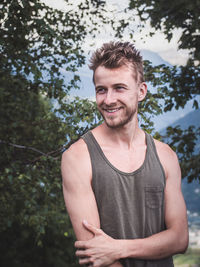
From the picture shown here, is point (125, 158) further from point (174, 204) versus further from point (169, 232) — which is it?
point (169, 232)

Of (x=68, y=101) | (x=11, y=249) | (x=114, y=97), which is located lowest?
(x=11, y=249)

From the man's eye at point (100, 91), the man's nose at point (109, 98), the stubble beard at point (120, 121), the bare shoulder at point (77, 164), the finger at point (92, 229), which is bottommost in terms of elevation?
the finger at point (92, 229)

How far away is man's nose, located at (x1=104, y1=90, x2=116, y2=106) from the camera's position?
1953 mm

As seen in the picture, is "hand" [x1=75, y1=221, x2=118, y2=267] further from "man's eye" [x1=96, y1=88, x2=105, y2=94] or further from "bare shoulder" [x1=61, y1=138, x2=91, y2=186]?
"man's eye" [x1=96, y1=88, x2=105, y2=94]

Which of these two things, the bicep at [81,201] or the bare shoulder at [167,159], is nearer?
the bicep at [81,201]

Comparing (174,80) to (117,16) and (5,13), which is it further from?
(5,13)

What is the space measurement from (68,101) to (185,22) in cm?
230

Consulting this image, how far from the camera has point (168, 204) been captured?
6.66 feet

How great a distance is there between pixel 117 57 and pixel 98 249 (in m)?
1.16

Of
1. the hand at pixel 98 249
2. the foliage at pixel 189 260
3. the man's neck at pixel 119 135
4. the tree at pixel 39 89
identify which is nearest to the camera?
the hand at pixel 98 249

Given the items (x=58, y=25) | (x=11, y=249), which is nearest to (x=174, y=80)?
(x=58, y=25)

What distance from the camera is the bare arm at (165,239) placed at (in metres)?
1.81

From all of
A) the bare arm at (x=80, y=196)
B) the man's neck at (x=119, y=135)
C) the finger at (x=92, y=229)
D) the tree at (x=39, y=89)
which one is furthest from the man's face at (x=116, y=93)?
the tree at (x=39, y=89)

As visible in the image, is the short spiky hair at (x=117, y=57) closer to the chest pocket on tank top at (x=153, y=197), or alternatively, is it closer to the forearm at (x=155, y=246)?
the chest pocket on tank top at (x=153, y=197)
